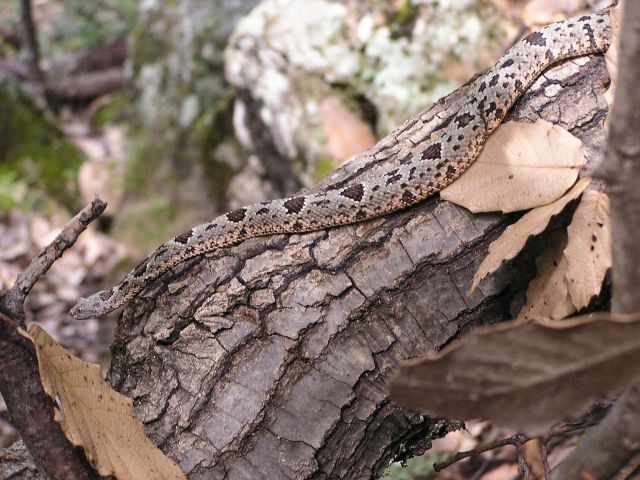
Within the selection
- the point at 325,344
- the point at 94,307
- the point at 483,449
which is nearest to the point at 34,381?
the point at 325,344

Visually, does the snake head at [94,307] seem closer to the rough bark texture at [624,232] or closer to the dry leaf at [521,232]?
the dry leaf at [521,232]

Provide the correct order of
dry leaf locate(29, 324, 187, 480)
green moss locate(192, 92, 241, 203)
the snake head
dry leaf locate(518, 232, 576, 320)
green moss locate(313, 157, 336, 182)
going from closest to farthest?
dry leaf locate(29, 324, 187, 480) < dry leaf locate(518, 232, 576, 320) < the snake head < green moss locate(313, 157, 336, 182) < green moss locate(192, 92, 241, 203)

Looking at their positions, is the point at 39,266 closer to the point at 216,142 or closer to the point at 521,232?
the point at 521,232

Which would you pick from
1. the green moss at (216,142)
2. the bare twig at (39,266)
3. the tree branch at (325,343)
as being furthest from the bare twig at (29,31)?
the bare twig at (39,266)

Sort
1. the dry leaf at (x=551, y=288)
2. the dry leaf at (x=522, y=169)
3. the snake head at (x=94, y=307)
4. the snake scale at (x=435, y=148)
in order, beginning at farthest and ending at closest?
the snake head at (x=94, y=307) < the snake scale at (x=435, y=148) < the dry leaf at (x=522, y=169) < the dry leaf at (x=551, y=288)

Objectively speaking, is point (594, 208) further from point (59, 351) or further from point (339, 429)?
point (59, 351)

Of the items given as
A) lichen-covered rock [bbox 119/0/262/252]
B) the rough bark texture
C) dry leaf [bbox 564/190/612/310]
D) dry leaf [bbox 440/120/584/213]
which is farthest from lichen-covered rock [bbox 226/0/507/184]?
the rough bark texture

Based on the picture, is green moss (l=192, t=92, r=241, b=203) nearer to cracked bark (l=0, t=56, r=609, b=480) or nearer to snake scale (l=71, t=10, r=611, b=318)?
snake scale (l=71, t=10, r=611, b=318)
